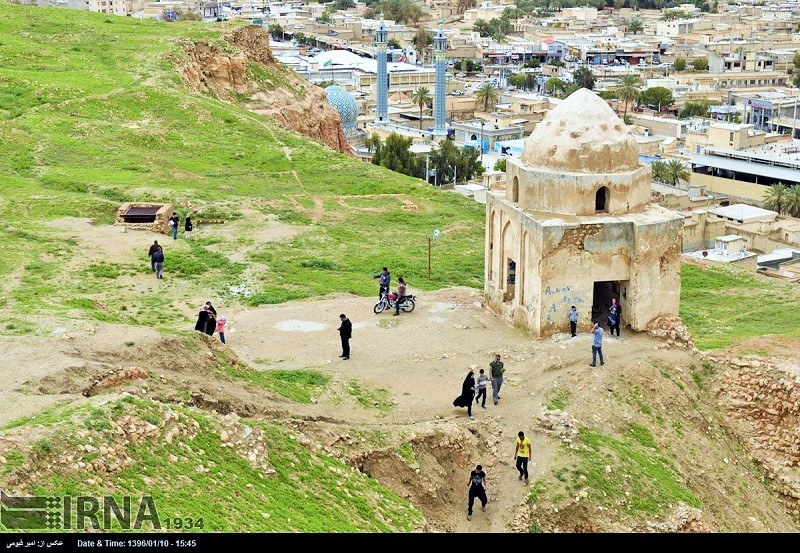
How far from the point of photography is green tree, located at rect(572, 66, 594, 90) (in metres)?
104

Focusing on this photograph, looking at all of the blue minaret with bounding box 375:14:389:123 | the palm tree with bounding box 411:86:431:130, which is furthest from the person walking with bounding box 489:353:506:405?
the palm tree with bounding box 411:86:431:130

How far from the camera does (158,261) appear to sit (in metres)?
22.6

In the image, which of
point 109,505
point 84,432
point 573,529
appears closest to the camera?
point 109,505

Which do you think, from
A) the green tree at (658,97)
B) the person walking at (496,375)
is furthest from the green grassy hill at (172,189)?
the green tree at (658,97)

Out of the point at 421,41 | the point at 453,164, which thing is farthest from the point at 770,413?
the point at 421,41

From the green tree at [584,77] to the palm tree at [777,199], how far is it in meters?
45.4

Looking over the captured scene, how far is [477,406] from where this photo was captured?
16766 mm

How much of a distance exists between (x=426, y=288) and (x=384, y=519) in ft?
34.9

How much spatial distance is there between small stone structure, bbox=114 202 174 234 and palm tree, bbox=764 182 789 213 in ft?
127

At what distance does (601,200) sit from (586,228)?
982 millimetres

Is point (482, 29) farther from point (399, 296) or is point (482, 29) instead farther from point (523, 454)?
point (523, 454)

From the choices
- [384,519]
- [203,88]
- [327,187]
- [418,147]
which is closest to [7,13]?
[203,88]

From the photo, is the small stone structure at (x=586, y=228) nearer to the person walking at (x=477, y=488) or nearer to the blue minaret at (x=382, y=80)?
the person walking at (x=477, y=488)

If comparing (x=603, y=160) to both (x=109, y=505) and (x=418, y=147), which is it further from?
(x=418, y=147)
